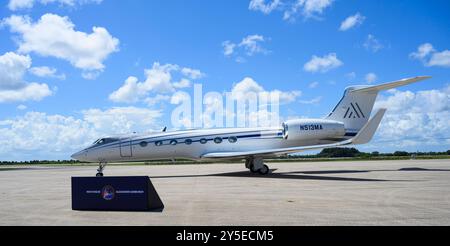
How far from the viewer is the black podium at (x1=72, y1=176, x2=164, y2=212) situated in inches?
398

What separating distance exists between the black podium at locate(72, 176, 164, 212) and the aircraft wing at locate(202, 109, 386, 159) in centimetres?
1215

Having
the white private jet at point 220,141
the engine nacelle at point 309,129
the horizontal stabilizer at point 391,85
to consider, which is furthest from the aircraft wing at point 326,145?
the horizontal stabilizer at point 391,85

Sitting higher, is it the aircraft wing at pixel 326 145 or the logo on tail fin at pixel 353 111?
the logo on tail fin at pixel 353 111

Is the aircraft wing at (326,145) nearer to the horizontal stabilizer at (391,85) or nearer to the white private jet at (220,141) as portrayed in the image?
the white private jet at (220,141)

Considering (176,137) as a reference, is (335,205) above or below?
below

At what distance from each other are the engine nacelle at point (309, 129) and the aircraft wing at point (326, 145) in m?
1.29

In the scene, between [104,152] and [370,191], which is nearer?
[370,191]

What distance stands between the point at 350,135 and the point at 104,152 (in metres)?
14.8

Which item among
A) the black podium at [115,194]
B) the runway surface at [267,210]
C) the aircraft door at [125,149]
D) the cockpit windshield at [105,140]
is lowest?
the runway surface at [267,210]

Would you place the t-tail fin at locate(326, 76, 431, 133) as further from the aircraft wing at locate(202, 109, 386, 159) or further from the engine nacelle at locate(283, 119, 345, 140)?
the aircraft wing at locate(202, 109, 386, 159)

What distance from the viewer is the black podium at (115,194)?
1010 cm
